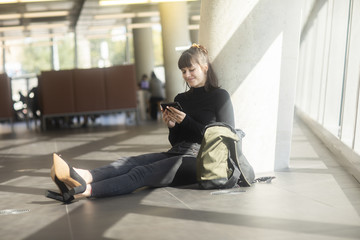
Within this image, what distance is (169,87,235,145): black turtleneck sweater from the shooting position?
422cm

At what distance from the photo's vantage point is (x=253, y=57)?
4.88m

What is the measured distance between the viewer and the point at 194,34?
28.8m

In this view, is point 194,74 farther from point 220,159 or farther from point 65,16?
point 65,16

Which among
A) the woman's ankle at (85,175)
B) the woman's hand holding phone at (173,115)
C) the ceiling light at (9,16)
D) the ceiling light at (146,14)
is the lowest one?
→ the woman's ankle at (85,175)

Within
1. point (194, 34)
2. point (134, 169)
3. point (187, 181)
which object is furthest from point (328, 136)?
point (194, 34)

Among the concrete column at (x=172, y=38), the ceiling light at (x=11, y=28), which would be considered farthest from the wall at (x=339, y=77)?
the ceiling light at (x=11, y=28)

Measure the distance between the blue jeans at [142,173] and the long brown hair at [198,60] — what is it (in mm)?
673

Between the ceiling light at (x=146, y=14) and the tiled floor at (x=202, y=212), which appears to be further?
the ceiling light at (x=146, y=14)

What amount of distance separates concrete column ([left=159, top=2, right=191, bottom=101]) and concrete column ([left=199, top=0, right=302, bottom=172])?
10055 millimetres

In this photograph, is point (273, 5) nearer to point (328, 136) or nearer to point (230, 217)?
point (230, 217)

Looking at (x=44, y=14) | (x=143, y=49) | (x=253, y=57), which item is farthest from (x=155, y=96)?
(x=253, y=57)

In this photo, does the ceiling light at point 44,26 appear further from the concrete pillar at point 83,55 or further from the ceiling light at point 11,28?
the concrete pillar at point 83,55

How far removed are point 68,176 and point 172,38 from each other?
476 inches

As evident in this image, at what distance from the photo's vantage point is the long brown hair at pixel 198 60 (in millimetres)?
4273
